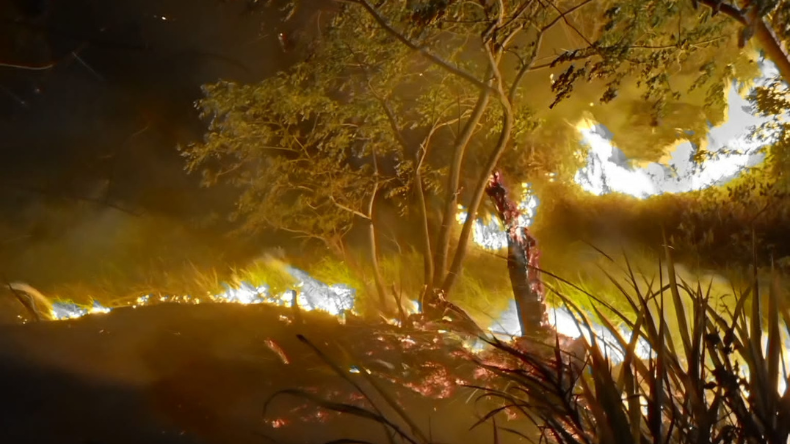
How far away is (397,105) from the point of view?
30.1ft

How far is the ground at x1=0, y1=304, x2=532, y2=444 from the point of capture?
4039mm

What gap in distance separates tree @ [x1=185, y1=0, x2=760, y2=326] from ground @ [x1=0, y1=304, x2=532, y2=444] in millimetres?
3039

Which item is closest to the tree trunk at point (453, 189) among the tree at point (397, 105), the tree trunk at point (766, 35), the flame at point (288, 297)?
the tree at point (397, 105)

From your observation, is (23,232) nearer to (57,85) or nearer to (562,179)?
(57,85)

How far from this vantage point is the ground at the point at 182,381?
13.3 feet

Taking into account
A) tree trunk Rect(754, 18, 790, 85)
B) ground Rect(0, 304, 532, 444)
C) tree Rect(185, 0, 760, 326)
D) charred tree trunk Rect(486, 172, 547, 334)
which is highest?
tree Rect(185, 0, 760, 326)

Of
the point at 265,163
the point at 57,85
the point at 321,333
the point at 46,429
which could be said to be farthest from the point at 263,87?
→ the point at 57,85

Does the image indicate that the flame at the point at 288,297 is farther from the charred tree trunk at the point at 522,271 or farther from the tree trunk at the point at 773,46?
the tree trunk at the point at 773,46

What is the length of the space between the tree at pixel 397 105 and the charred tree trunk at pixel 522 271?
44 cm

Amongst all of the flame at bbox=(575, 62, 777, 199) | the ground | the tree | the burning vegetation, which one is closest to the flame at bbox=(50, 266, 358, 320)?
the burning vegetation

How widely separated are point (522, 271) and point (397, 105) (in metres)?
3.37

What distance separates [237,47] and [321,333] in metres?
8.40

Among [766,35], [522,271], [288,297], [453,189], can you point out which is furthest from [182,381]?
[288,297]

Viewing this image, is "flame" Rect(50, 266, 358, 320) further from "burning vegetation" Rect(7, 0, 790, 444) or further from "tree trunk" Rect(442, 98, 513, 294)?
"tree trunk" Rect(442, 98, 513, 294)
